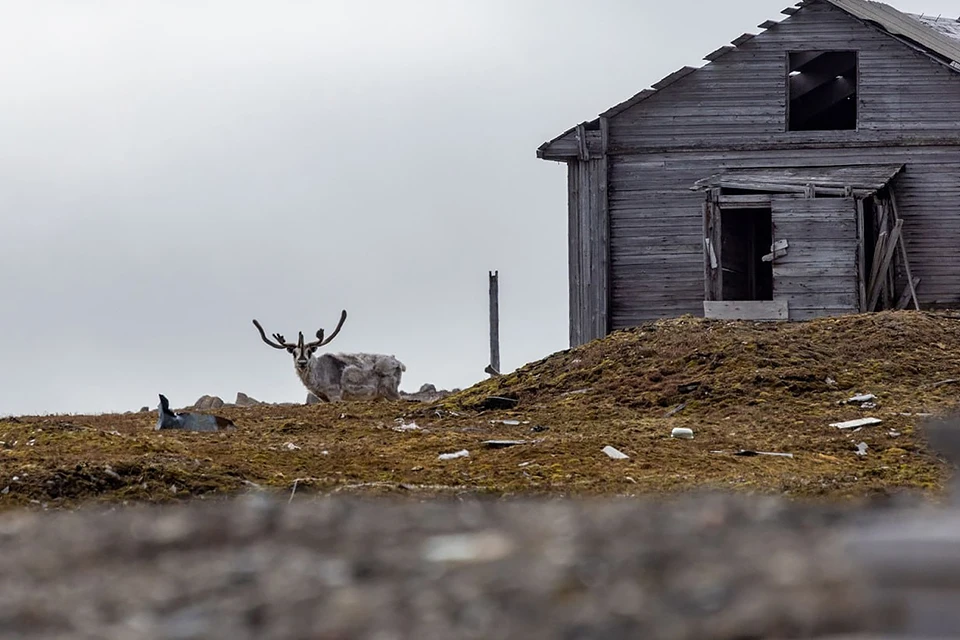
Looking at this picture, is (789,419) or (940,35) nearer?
(789,419)

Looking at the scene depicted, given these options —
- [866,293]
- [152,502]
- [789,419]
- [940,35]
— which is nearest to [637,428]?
[789,419]

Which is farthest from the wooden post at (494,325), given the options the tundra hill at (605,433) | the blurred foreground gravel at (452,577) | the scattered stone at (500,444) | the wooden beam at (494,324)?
the blurred foreground gravel at (452,577)

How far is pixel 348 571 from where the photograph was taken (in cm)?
453

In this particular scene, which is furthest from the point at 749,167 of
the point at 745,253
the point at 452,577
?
the point at 452,577

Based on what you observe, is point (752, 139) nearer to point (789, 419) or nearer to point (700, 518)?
point (789, 419)

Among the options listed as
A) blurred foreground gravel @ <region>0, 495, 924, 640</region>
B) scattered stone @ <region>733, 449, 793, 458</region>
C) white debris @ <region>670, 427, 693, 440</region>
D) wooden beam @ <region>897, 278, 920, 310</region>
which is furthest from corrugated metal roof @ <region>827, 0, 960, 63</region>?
blurred foreground gravel @ <region>0, 495, 924, 640</region>

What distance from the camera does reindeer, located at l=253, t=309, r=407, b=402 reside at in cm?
2444

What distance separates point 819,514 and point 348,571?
169 centimetres

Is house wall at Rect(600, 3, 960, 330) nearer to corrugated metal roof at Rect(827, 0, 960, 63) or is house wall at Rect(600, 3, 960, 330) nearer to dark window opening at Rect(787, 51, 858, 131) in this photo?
corrugated metal roof at Rect(827, 0, 960, 63)

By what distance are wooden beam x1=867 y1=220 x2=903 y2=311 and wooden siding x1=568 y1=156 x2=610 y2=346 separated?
4053 millimetres

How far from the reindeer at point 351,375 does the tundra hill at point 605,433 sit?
3.36m

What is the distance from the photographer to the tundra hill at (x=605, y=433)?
38.1 feet

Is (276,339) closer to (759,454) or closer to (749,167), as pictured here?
(749,167)

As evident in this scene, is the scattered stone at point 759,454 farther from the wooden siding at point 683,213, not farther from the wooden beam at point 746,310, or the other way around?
the wooden siding at point 683,213
